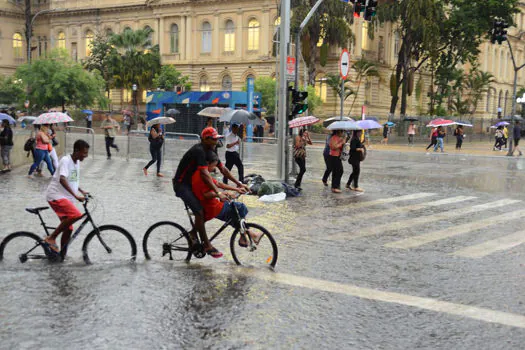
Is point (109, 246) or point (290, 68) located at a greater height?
point (290, 68)

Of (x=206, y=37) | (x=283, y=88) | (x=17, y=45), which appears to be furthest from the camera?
(x=17, y=45)

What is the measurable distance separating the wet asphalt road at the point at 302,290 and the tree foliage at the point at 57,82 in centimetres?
3290

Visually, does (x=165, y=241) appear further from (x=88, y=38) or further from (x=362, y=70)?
(x=88, y=38)

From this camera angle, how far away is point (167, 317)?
5895mm

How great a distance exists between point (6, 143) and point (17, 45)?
6314 centimetres

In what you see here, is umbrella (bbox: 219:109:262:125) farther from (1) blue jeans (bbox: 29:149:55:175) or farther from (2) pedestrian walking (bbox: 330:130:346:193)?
(1) blue jeans (bbox: 29:149:55:175)

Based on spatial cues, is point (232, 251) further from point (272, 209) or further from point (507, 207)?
point (507, 207)

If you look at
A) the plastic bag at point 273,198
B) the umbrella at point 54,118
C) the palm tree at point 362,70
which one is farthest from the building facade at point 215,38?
the umbrella at point 54,118

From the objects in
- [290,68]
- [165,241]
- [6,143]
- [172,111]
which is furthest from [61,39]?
[165,241]

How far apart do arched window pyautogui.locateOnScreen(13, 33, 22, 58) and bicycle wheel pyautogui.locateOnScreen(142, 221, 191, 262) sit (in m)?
74.6

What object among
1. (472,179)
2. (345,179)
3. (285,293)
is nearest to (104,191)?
(345,179)

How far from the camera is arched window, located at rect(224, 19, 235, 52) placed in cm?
6128

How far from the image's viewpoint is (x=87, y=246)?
7.83 metres

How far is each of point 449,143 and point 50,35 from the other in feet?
163
